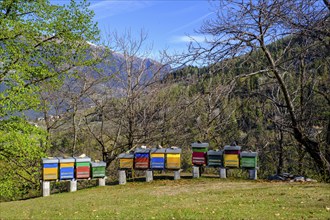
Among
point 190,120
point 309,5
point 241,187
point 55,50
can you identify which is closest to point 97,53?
point 55,50

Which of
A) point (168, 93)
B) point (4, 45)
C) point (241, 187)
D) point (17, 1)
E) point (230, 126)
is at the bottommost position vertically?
point (241, 187)

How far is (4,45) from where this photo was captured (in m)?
15.4

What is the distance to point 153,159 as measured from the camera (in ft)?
46.3

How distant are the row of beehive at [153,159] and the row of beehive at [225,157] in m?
0.92

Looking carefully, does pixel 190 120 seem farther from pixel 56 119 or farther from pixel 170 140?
pixel 56 119

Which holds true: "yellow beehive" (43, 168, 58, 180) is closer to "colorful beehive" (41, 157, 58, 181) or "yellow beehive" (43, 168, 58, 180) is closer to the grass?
"colorful beehive" (41, 157, 58, 181)

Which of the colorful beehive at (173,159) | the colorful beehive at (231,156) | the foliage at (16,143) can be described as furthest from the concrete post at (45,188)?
the colorful beehive at (231,156)

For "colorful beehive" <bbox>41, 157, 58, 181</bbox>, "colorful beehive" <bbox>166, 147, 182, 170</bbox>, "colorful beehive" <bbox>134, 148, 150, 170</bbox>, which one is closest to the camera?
"colorful beehive" <bbox>41, 157, 58, 181</bbox>

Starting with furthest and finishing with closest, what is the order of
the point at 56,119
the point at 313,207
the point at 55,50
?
1. the point at 56,119
2. the point at 55,50
3. the point at 313,207

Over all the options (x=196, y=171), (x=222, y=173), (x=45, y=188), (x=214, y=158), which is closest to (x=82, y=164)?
(x=45, y=188)

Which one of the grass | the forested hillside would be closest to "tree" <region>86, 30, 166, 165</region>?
the forested hillside

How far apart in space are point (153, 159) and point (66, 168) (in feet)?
11.9

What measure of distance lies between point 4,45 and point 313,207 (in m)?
14.5

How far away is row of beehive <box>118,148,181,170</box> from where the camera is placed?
14031 millimetres
